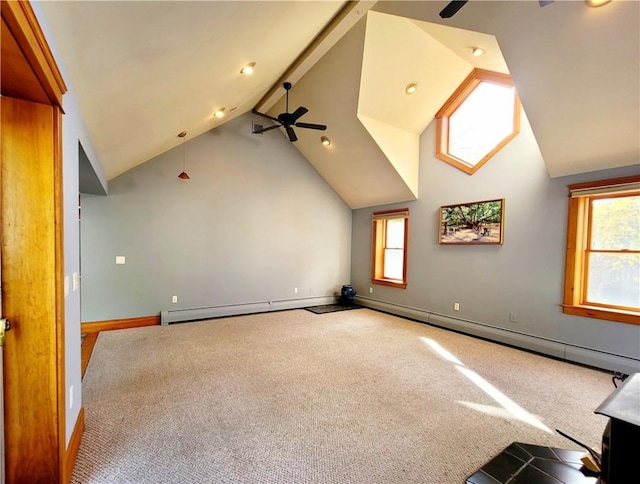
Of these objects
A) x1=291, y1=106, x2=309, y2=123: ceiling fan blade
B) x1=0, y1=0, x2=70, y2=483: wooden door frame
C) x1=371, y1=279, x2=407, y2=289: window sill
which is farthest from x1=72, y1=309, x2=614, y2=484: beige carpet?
x1=291, y1=106, x2=309, y2=123: ceiling fan blade

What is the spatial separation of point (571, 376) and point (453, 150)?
3.49 meters

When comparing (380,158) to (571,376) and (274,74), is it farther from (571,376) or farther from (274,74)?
(571,376)

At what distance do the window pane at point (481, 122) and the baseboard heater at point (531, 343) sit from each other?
8.35ft

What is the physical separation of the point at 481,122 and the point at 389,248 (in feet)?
9.51

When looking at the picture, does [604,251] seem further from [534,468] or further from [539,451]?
[534,468]

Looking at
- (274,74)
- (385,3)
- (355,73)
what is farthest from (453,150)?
(274,74)

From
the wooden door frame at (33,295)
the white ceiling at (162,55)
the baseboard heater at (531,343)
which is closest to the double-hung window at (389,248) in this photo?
the baseboard heater at (531,343)

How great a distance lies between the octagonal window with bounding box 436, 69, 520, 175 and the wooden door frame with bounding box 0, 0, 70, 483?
4.82 metres

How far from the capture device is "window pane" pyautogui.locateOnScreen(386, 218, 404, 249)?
20.3 feet

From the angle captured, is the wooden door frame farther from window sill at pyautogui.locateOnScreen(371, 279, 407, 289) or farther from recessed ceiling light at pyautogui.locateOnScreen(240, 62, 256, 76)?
window sill at pyautogui.locateOnScreen(371, 279, 407, 289)

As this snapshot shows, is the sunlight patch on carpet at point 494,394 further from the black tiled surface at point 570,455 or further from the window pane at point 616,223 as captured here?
the window pane at point 616,223

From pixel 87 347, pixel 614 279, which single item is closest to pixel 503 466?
pixel 614 279

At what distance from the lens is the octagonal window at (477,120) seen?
4.17m

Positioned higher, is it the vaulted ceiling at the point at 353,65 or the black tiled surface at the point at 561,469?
the vaulted ceiling at the point at 353,65
